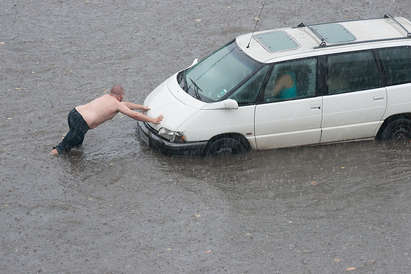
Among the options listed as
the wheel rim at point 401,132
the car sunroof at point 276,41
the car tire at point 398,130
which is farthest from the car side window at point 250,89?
the wheel rim at point 401,132

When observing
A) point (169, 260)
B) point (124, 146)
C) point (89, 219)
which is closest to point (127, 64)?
point (124, 146)

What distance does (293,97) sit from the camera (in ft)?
33.9

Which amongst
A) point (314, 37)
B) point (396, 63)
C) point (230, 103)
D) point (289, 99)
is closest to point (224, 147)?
point (230, 103)

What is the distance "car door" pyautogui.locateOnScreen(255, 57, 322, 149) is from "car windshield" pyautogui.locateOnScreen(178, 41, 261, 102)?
1.28ft

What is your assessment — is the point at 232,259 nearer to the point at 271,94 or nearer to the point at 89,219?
the point at 89,219

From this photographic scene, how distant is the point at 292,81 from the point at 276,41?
31.4 inches

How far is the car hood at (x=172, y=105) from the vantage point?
10.3 meters

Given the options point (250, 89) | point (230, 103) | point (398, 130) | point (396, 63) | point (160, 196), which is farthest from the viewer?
point (398, 130)

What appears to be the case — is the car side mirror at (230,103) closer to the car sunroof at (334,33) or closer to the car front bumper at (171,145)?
the car front bumper at (171,145)

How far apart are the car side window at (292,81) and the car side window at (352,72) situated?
0.90 feet

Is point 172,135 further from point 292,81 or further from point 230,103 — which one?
point 292,81

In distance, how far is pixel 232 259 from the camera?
855 centimetres

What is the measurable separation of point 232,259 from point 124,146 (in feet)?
11.0

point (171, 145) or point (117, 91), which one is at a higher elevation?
point (117, 91)
